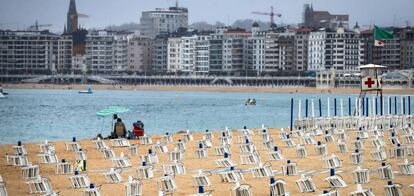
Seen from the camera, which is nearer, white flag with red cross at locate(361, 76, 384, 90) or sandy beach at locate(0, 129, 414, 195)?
sandy beach at locate(0, 129, 414, 195)

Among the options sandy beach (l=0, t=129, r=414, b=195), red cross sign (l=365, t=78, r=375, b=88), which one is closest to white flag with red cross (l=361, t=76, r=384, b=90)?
red cross sign (l=365, t=78, r=375, b=88)

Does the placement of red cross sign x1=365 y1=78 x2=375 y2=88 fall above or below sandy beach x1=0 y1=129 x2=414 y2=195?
above

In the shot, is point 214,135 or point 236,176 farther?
point 214,135

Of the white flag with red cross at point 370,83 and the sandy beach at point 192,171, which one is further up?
the white flag with red cross at point 370,83

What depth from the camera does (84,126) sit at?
7831 cm

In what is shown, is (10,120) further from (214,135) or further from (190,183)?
(190,183)

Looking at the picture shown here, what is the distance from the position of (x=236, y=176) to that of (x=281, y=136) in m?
15.6

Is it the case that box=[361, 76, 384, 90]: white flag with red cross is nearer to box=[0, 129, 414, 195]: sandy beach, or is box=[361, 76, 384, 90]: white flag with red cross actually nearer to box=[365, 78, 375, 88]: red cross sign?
box=[365, 78, 375, 88]: red cross sign

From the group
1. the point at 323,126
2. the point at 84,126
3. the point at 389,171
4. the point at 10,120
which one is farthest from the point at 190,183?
the point at 10,120

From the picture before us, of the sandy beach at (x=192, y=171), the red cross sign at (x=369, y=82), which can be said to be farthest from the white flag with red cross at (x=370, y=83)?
the sandy beach at (x=192, y=171)

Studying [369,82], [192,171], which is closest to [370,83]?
[369,82]

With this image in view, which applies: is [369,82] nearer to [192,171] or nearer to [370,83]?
[370,83]

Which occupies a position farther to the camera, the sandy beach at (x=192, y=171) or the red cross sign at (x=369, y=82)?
the red cross sign at (x=369, y=82)

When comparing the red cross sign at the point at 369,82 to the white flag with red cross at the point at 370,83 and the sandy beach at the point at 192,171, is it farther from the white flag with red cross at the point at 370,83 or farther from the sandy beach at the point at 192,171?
the sandy beach at the point at 192,171
